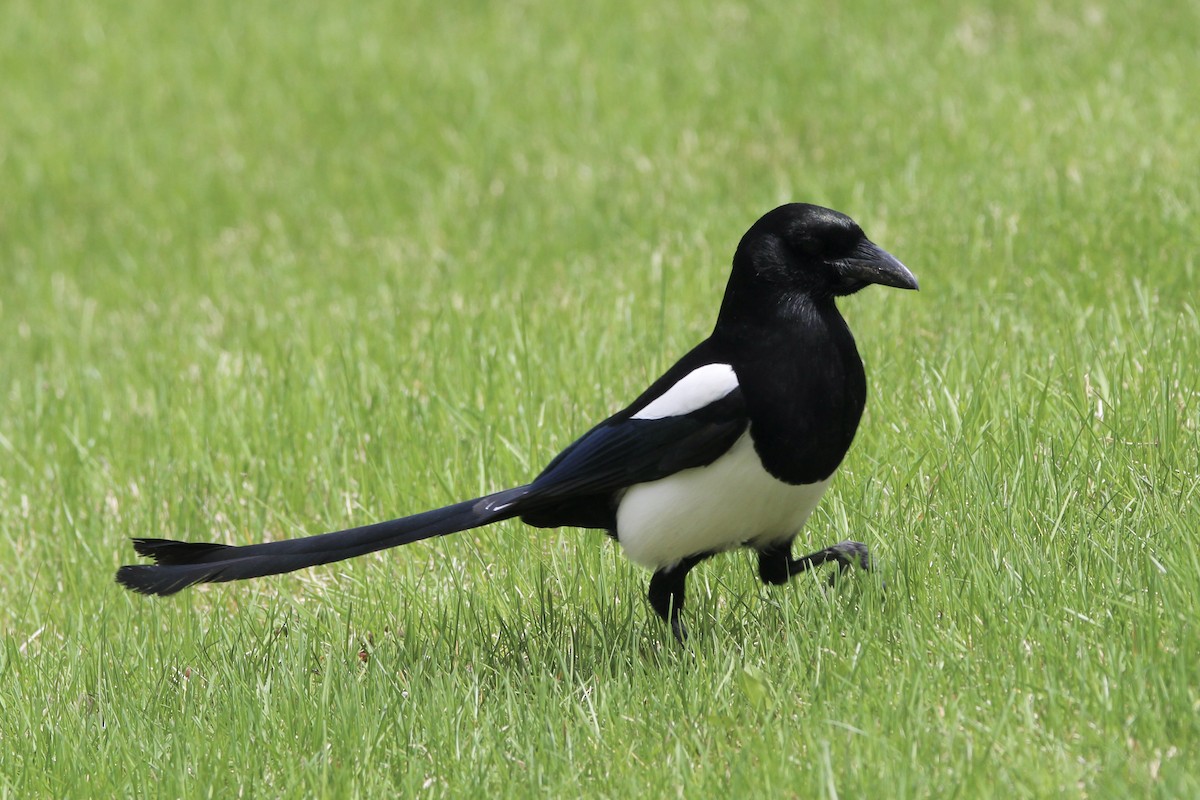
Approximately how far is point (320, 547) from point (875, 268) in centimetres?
152

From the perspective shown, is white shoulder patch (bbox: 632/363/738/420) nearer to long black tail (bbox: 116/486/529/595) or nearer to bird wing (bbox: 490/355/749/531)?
bird wing (bbox: 490/355/749/531)

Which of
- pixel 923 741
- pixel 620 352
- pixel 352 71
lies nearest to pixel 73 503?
pixel 620 352

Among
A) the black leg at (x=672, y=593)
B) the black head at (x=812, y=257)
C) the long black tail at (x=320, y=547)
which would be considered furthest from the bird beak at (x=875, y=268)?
the long black tail at (x=320, y=547)

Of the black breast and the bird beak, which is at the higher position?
the bird beak

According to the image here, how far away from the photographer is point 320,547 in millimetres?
3613

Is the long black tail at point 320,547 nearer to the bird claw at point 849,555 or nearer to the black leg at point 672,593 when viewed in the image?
the black leg at point 672,593

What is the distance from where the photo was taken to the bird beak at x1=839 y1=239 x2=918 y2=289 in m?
3.41

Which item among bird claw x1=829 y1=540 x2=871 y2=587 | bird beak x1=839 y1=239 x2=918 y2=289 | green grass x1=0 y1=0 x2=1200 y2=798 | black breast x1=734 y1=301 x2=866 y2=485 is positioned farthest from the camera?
bird claw x1=829 y1=540 x2=871 y2=587

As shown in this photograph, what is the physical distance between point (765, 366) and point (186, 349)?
4284 millimetres

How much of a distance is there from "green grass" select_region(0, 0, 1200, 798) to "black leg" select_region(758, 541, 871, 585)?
0.07 metres

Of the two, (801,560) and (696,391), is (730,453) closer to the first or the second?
(696,391)

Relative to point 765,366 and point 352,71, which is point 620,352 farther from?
point 352,71

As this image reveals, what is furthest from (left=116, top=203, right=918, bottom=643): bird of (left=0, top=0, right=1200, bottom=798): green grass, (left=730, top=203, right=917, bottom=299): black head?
(left=0, top=0, right=1200, bottom=798): green grass

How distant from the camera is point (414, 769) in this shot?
10.0 feet
